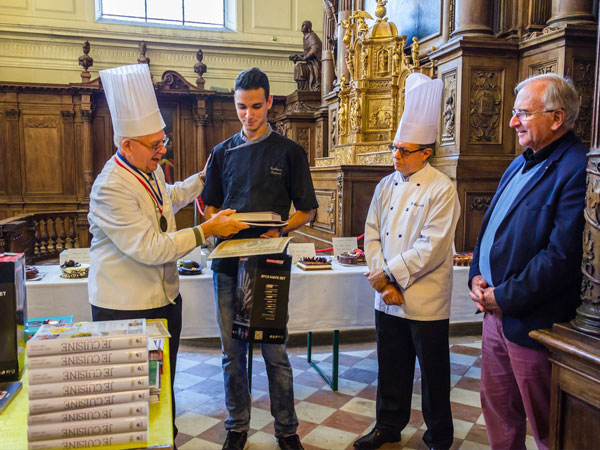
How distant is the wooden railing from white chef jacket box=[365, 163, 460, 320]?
5.19 metres

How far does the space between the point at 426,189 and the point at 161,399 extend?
1452 mm

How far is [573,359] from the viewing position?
4.62ft

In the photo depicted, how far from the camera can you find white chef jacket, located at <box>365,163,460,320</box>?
220 centimetres

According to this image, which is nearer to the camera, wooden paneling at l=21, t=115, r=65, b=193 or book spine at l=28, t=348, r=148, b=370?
book spine at l=28, t=348, r=148, b=370

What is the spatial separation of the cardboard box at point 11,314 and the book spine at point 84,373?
28 cm

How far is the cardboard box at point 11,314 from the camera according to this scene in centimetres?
122

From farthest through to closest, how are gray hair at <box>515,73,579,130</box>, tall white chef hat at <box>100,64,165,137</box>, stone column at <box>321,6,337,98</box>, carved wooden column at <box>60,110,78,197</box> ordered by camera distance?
1. carved wooden column at <box>60,110,78,197</box>
2. stone column at <box>321,6,337,98</box>
3. tall white chef hat at <box>100,64,165,137</box>
4. gray hair at <box>515,73,579,130</box>

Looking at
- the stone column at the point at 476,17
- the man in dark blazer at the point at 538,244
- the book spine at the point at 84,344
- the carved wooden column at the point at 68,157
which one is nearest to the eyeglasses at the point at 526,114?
the man in dark blazer at the point at 538,244

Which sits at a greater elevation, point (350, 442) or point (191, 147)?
point (191, 147)

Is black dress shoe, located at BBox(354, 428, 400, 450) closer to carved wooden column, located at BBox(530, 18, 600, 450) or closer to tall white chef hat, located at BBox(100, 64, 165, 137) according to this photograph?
carved wooden column, located at BBox(530, 18, 600, 450)

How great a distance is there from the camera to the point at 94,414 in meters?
1.05

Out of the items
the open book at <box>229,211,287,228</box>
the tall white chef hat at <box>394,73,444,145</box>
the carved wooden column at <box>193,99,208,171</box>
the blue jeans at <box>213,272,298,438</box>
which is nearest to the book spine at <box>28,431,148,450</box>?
the open book at <box>229,211,287,228</box>

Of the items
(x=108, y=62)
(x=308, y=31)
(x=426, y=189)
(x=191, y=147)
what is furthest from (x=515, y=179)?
(x=108, y=62)

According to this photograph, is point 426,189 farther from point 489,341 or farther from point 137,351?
point 137,351
